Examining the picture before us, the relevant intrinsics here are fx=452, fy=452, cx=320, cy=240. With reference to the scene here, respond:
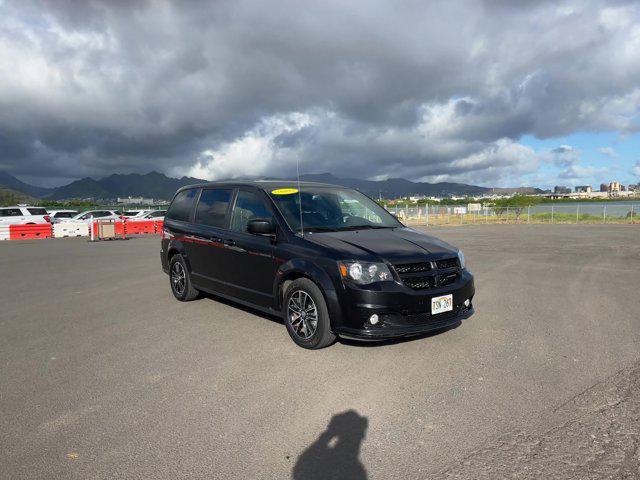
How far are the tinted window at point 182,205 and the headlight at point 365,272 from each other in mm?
3526

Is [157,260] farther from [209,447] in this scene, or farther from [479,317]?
[209,447]

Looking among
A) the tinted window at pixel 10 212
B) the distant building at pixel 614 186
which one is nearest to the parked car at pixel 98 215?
the tinted window at pixel 10 212

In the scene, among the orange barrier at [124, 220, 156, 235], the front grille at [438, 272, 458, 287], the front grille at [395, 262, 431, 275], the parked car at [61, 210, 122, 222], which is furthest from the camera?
the parked car at [61, 210, 122, 222]

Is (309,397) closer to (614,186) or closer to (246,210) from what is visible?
(246,210)

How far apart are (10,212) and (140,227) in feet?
24.7

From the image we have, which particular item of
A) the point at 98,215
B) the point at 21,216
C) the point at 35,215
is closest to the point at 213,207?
the point at 21,216

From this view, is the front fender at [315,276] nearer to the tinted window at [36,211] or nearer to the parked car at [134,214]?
the tinted window at [36,211]

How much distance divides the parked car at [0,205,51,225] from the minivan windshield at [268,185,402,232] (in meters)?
26.8

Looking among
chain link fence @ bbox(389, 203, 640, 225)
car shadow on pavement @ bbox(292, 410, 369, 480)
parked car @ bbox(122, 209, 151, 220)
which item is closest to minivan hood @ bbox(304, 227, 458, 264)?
car shadow on pavement @ bbox(292, 410, 369, 480)

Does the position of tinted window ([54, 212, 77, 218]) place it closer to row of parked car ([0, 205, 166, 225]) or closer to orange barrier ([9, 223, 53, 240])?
row of parked car ([0, 205, 166, 225])

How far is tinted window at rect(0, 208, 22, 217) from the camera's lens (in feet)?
87.9

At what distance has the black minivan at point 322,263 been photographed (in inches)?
173

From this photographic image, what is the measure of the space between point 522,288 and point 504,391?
500cm

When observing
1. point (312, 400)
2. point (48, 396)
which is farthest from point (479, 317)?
point (48, 396)
